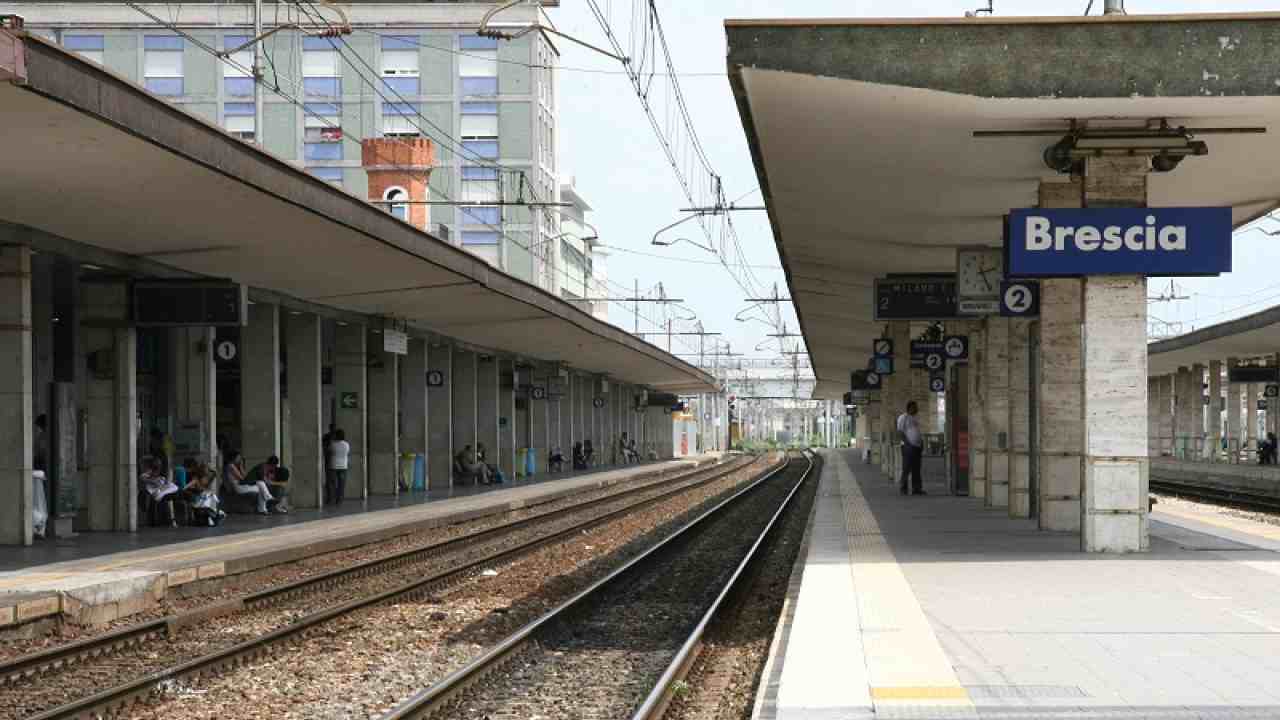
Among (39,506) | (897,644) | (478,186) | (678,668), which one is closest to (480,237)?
(478,186)

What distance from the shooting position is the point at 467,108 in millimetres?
77438

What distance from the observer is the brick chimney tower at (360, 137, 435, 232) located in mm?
58344

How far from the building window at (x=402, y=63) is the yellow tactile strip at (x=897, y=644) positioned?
204ft

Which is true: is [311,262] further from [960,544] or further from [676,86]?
[960,544]

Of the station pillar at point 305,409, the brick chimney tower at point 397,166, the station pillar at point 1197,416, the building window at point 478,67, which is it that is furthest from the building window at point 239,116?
the station pillar at point 305,409

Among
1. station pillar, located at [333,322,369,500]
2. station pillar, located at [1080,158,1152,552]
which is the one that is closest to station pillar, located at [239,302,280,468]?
station pillar, located at [333,322,369,500]

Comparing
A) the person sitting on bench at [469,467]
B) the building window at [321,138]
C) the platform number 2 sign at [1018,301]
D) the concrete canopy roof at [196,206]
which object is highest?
the building window at [321,138]

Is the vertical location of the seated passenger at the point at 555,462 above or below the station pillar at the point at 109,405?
below

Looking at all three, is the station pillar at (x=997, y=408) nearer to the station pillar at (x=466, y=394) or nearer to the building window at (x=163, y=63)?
the station pillar at (x=466, y=394)

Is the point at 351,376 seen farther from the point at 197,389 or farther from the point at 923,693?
the point at 923,693

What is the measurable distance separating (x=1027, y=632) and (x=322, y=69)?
66.0 m

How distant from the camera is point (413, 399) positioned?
36719mm

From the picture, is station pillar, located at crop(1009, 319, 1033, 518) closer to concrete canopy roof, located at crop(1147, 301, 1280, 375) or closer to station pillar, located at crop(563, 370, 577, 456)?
concrete canopy roof, located at crop(1147, 301, 1280, 375)

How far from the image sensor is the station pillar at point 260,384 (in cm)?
2669
